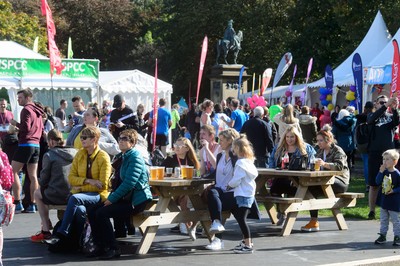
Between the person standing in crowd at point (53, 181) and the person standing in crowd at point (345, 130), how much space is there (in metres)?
10.5

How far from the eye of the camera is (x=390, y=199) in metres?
10.6

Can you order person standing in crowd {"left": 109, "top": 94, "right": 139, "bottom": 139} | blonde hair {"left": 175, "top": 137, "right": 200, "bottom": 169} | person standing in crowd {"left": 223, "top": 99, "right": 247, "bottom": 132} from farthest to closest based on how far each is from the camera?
1. person standing in crowd {"left": 223, "top": 99, "right": 247, "bottom": 132}
2. person standing in crowd {"left": 109, "top": 94, "right": 139, "bottom": 139}
3. blonde hair {"left": 175, "top": 137, "right": 200, "bottom": 169}

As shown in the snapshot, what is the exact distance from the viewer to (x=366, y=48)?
3084cm

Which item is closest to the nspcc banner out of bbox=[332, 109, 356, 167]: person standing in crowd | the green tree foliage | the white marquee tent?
the white marquee tent

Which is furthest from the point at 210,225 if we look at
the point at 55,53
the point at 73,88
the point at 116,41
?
the point at 116,41

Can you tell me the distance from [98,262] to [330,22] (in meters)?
40.8

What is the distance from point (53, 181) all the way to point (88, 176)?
0.75 m

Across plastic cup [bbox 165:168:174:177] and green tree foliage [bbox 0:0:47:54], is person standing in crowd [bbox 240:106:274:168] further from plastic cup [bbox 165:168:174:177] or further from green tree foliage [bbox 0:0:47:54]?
green tree foliage [bbox 0:0:47:54]

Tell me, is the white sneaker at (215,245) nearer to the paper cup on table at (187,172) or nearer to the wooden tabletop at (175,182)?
the wooden tabletop at (175,182)

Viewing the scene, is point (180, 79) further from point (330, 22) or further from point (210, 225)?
point (210, 225)

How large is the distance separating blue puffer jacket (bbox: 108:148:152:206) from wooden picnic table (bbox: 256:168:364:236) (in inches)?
92.2

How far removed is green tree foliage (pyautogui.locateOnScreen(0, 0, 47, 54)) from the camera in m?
44.4

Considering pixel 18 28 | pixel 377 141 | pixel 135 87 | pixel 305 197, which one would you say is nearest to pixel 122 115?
pixel 377 141

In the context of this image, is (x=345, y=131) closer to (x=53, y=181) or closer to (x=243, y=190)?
(x=243, y=190)
